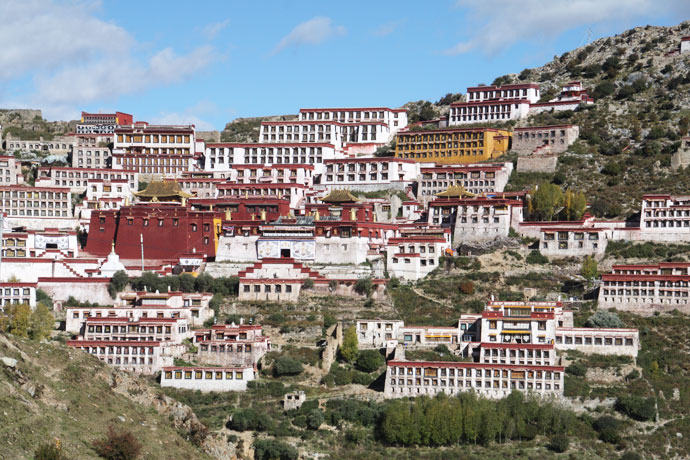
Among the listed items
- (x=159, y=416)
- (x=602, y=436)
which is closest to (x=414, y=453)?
(x=602, y=436)

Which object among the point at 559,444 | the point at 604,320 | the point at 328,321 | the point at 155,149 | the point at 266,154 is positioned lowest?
the point at 559,444

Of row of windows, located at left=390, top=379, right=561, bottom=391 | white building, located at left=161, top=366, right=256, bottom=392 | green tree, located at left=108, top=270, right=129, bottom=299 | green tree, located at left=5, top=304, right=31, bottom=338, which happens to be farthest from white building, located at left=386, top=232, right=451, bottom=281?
green tree, located at left=5, top=304, right=31, bottom=338

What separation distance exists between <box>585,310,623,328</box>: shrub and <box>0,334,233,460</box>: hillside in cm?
2325

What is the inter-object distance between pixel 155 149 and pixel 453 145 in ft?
84.1

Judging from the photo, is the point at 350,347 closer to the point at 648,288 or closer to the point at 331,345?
the point at 331,345

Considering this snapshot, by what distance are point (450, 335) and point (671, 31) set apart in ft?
213

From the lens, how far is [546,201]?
88812 millimetres

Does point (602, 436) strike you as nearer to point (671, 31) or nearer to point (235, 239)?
point (235, 239)

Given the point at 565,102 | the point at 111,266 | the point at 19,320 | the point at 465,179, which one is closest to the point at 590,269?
the point at 465,179

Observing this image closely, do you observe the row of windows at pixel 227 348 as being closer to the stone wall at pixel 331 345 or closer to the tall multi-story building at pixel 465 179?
the stone wall at pixel 331 345

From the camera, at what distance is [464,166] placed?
9806cm

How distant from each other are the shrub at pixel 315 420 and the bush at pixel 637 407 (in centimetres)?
1546

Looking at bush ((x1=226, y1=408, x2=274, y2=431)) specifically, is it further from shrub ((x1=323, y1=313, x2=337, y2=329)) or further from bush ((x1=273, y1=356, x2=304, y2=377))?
shrub ((x1=323, y1=313, x2=337, y2=329))

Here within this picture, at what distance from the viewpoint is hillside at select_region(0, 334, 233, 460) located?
47.1 m
